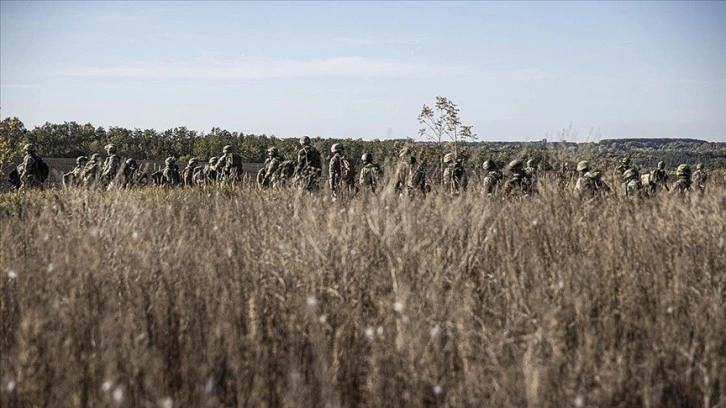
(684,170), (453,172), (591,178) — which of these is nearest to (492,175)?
(453,172)

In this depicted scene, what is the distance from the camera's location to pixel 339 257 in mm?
5453

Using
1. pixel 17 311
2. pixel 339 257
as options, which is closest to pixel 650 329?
pixel 339 257

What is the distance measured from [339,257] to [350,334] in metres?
1.04

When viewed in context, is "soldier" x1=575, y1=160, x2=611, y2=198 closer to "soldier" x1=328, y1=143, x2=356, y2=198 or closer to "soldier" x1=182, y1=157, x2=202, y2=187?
"soldier" x1=328, y1=143, x2=356, y2=198

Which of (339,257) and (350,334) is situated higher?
(339,257)

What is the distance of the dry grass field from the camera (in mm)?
3680

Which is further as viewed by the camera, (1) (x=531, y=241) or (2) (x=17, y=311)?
(1) (x=531, y=241)

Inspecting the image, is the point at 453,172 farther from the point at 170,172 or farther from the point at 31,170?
the point at 170,172

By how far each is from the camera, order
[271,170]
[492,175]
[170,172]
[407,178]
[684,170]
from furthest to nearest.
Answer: [170,172] < [684,170] < [271,170] < [492,175] < [407,178]

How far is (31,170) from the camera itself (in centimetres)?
1580

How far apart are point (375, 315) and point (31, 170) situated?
13.5 m

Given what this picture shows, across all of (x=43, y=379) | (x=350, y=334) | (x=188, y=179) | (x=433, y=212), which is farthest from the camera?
(x=188, y=179)

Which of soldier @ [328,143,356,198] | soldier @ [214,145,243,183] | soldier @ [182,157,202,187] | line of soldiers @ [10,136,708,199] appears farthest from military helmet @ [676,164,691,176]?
soldier @ [182,157,202,187]

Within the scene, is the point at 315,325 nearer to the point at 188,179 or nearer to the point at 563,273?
the point at 563,273
